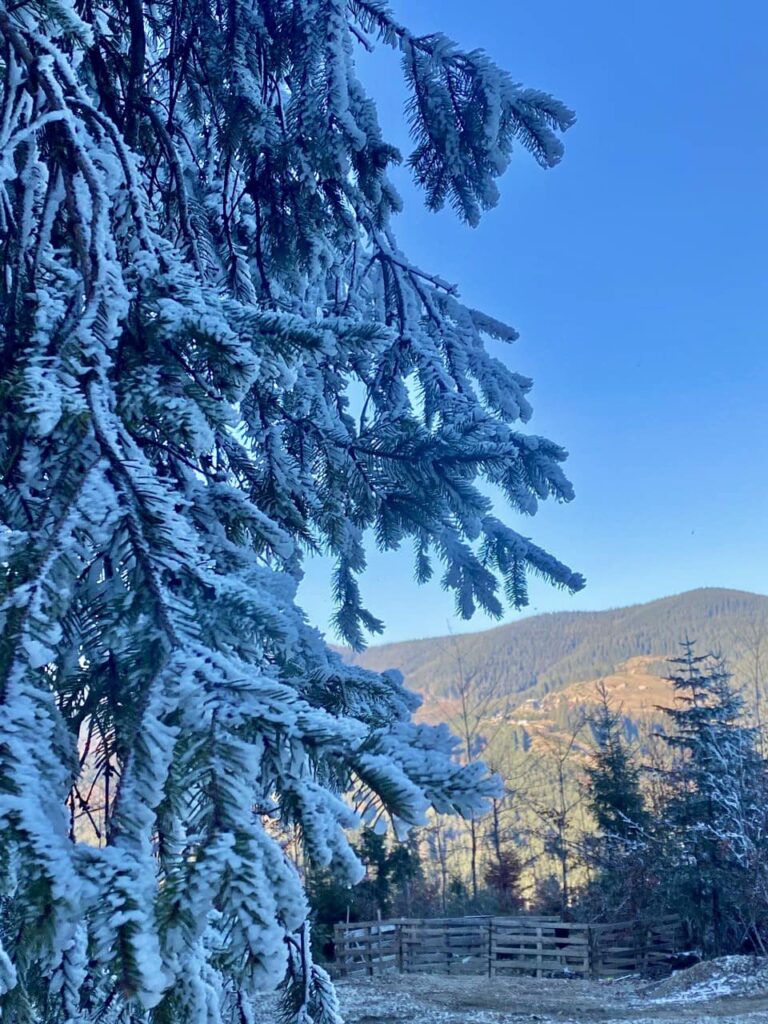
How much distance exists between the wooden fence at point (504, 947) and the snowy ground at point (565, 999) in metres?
1.05

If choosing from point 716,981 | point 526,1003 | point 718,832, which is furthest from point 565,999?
point 718,832

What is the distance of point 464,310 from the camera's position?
140 inches

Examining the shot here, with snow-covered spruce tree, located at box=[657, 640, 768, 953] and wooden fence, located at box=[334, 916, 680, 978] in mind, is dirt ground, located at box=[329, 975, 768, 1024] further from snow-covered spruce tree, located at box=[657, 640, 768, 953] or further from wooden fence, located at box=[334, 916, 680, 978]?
snow-covered spruce tree, located at box=[657, 640, 768, 953]

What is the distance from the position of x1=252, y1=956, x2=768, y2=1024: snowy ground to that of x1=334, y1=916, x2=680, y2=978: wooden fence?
3.46 feet

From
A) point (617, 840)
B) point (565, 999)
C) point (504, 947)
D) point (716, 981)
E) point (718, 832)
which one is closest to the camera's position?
point (565, 999)

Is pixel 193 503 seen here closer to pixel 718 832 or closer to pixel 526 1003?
pixel 526 1003

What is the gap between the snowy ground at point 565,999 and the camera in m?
12.0

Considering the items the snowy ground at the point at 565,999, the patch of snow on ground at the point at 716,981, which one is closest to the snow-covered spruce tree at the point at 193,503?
the snowy ground at the point at 565,999

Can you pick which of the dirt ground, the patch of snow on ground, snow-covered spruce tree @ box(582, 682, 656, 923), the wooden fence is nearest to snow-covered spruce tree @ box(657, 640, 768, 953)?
the patch of snow on ground

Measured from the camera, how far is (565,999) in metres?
14.2

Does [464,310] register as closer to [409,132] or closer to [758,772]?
[409,132]

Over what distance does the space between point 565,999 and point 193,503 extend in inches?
631

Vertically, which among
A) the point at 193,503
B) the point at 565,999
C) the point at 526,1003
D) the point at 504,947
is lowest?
the point at 504,947

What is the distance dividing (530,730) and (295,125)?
171623 mm
